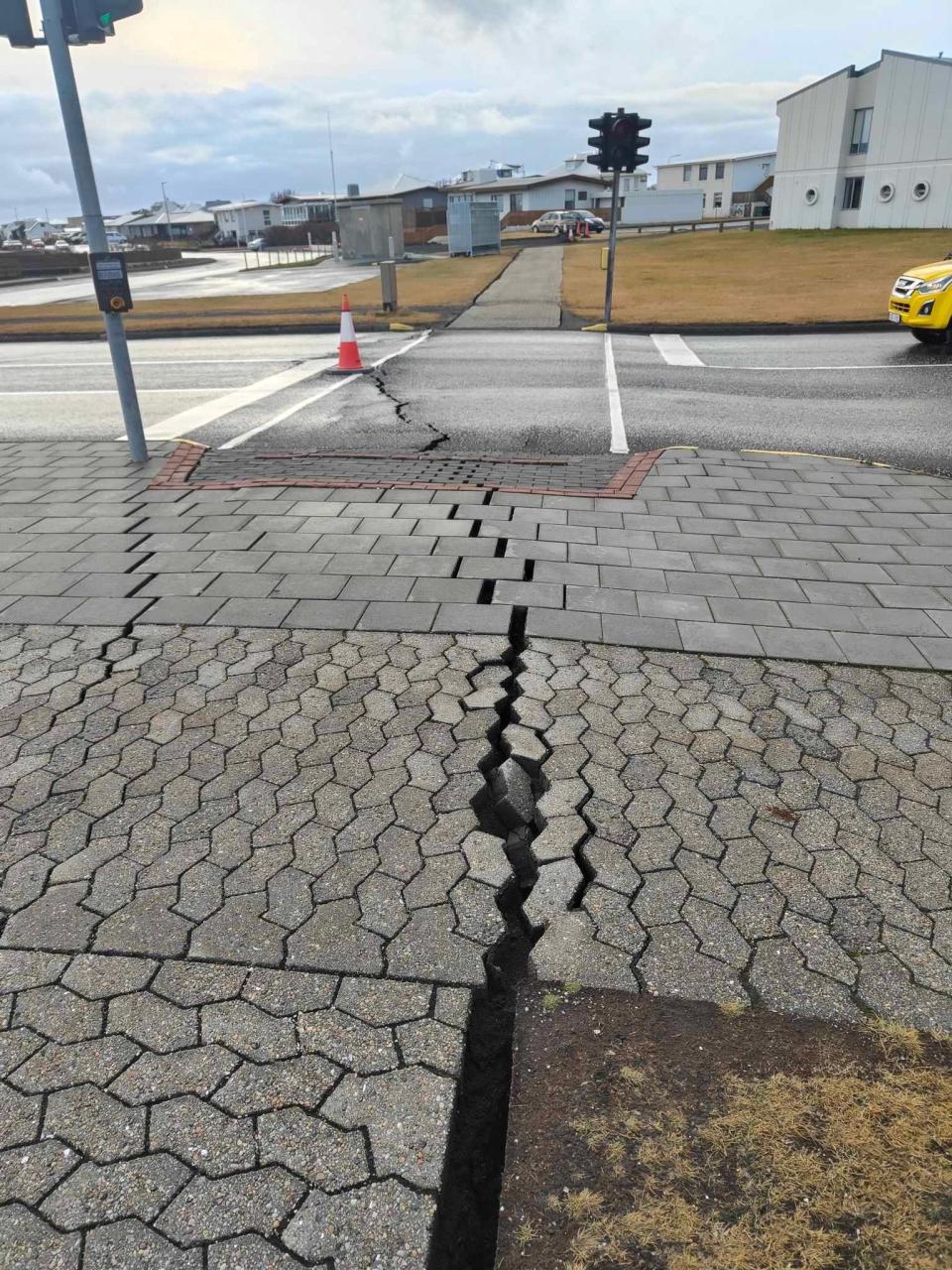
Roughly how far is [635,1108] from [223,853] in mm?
1560

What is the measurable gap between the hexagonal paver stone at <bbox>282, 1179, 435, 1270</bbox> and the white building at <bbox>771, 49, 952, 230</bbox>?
158 ft

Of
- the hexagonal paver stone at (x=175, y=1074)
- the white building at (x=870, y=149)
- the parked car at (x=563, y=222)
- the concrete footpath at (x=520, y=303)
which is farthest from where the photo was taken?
the parked car at (x=563, y=222)

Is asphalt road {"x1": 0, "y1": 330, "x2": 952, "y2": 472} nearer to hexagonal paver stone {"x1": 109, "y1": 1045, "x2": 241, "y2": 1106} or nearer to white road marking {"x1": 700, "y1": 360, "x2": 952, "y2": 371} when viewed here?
white road marking {"x1": 700, "y1": 360, "x2": 952, "y2": 371}

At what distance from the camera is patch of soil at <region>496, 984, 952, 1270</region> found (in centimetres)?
187

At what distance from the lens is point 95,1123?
6.93ft

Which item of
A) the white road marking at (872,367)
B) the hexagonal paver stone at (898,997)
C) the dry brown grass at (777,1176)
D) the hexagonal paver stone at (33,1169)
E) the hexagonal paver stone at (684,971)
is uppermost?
the white road marking at (872,367)

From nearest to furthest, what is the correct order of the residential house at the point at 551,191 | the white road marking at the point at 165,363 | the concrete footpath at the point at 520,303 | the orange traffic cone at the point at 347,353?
the orange traffic cone at the point at 347,353 < the white road marking at the point at 165,363 < the concrete footpath at the point at 520,303 < the residential house at the point at 551,191

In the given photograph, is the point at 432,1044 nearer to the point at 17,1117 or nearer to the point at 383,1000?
the point at 383,1000

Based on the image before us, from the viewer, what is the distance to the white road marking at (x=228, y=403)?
903 cm

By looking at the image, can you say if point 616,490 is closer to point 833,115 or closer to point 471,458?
point 471,458

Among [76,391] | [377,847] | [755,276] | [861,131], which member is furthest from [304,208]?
[377,847]

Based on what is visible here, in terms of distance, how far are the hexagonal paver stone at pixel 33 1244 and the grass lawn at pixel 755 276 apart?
1708 cm

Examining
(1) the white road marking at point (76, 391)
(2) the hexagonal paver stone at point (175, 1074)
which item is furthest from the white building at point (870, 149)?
(2) the hexagonal paver stone at point (175, 1074)

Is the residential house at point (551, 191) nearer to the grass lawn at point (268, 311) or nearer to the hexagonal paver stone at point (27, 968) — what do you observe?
the grass lawn at point (268, 311)
